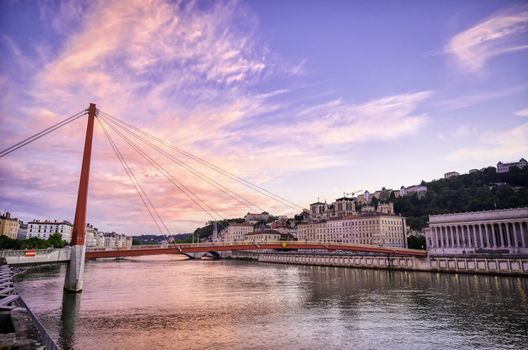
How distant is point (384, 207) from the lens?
13362 centimetres

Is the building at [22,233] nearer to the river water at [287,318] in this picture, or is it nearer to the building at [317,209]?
the building at [317,209]

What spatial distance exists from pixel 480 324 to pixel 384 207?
11701 centimetres

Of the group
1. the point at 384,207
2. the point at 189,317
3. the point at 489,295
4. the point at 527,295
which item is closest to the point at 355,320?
the point at 189,317

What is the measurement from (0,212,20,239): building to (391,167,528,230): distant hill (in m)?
131

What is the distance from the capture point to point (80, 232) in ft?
99.9

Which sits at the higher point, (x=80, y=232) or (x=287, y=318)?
(x=80, y=232)

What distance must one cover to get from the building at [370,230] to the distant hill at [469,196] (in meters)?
17.2

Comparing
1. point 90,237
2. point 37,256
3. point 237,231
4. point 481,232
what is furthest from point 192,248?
point 90,237

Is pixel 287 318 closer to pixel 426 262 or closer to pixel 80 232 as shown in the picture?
pixel 80 232

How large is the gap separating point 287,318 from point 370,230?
3278 inches

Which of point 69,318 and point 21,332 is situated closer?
point 21,332

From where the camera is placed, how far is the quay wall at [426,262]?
47062 mm

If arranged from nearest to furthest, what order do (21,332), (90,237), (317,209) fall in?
(21,332)
(317,209)
(90,237)

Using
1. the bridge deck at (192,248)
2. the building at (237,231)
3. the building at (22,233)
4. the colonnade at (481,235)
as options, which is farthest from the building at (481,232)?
the building at (22,233)
